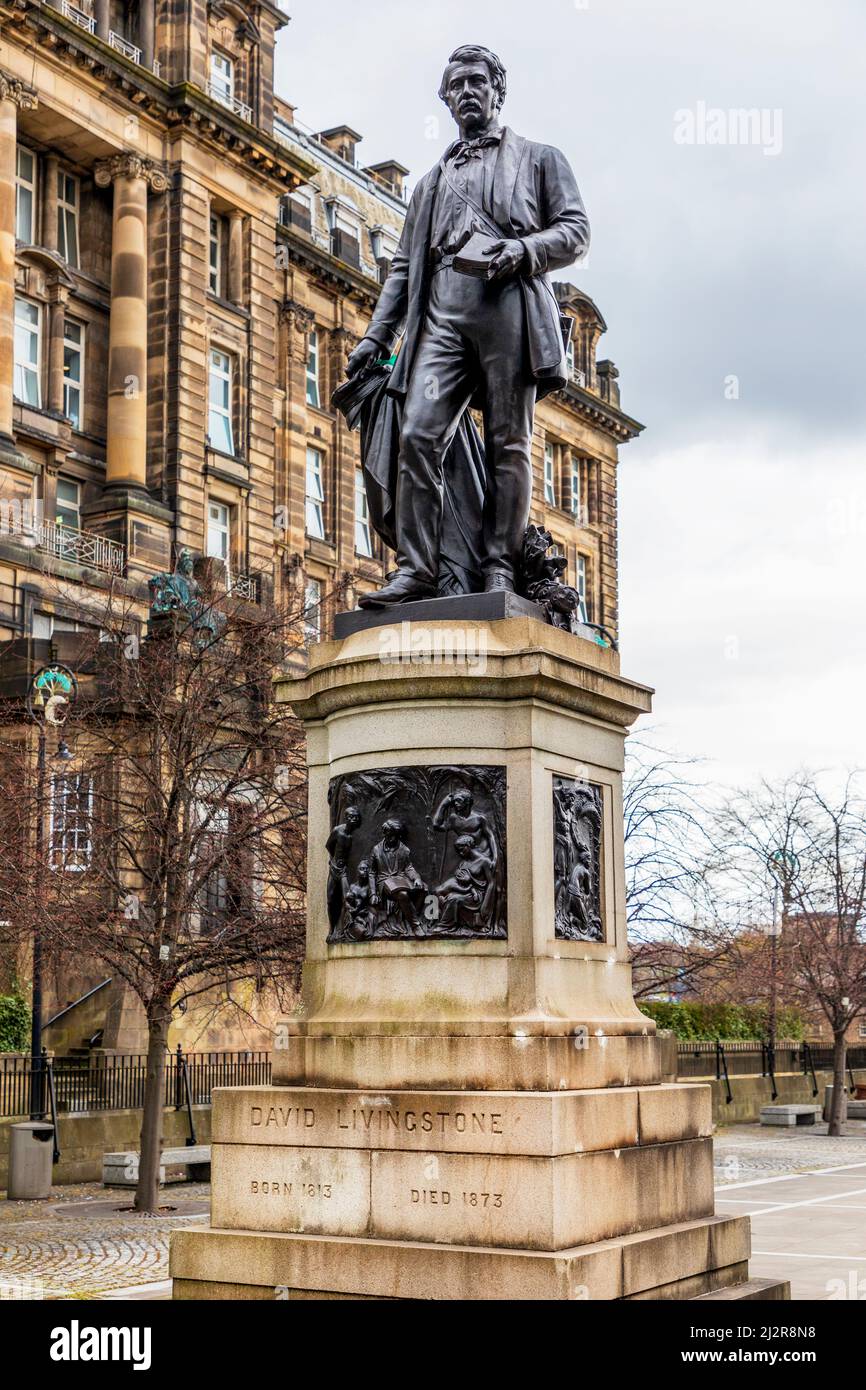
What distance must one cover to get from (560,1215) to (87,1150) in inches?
784

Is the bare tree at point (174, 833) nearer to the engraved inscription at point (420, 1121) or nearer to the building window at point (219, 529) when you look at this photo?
the engraved inscription at point (420, 1121)

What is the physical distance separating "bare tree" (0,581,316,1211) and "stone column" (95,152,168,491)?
2501 centimetres

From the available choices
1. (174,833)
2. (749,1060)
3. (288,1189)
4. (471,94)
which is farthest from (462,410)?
(749,1060)

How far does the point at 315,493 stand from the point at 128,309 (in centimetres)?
1356

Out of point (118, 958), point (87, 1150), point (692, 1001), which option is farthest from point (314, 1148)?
point (692, 1001)

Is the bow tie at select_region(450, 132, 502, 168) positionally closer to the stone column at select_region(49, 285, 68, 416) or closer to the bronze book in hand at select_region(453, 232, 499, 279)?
the bronze book in hand at select_region(453, 232, 499, 279)

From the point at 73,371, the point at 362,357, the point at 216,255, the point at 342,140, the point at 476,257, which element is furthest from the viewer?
the point at 342,140

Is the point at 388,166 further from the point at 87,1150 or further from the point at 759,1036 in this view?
the point at 87,1150

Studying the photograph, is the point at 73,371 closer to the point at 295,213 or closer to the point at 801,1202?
the point at 295,213

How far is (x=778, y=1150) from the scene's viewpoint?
33.0m

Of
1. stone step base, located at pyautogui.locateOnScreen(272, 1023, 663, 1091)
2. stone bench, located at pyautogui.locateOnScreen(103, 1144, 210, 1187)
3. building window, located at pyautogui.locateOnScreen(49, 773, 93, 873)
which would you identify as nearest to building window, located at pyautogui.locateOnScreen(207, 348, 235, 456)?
building window, located at pyautogui.locateOnScreen(49, 773, 93, 873)

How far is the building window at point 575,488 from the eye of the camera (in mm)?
80338

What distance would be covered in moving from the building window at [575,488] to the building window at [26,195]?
120 ft

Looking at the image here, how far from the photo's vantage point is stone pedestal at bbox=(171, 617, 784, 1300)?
7438 millimetres
